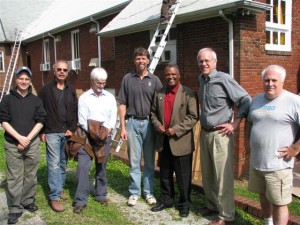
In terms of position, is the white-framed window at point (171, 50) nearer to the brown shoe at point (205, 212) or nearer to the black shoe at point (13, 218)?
the brown shoe at point (205, 212)

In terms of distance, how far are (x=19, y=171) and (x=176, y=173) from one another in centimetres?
195

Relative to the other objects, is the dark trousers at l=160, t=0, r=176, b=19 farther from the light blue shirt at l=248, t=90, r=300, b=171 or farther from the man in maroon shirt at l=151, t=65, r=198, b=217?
the light blue shirt at l=248, t=90, r=300, b=171

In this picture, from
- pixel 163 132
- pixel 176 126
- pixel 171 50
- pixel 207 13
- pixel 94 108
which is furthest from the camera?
pixel 171 50

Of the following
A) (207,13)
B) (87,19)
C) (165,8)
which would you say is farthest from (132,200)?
(87,19)

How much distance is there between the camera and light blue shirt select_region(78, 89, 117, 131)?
4.47 meters

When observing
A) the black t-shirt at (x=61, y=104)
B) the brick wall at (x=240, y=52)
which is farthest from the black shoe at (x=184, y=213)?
the brick wall at (x=240, y=52)

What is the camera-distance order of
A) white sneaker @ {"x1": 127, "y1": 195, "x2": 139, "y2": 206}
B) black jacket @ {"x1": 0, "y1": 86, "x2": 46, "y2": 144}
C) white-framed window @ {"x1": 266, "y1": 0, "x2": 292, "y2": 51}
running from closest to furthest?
1. black jacket @ {"x1": 0, "y1": 86, "x2": 46, "y2": 144}
2. white sneaker @ {"x1": 127, "y1": 195, "x2": 139, "y2": 206}
3. white-framed window @ {"x1": 266, "y1": 0, "x2": 292, "y2": 51}

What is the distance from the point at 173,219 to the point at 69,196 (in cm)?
172

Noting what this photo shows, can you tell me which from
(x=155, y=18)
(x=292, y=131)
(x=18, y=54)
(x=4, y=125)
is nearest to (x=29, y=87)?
(x=4, y=125)

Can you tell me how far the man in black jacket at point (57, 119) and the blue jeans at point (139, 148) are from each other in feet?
2.54

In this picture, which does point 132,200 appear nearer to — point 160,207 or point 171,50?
point 160,207

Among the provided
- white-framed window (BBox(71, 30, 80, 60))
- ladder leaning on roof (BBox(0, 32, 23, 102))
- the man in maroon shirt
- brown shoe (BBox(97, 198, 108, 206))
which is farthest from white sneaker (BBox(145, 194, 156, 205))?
ladder leaning on roof (BBox(0, 32, 23, 102))

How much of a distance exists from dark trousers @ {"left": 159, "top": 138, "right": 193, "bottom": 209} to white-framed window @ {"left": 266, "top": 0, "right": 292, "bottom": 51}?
4.71 metres

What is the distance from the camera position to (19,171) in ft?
14.0
